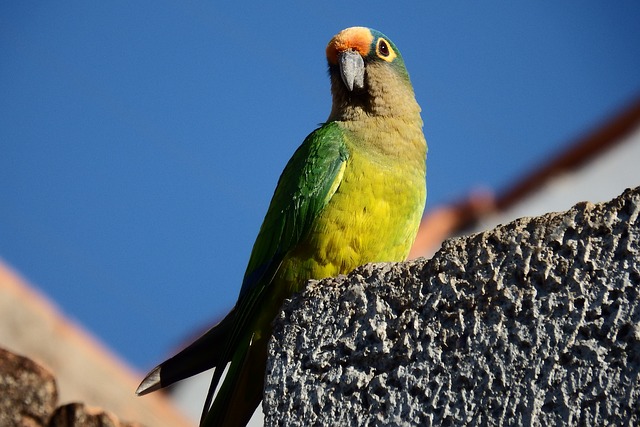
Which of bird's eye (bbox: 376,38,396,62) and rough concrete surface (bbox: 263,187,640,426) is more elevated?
bird's eye (bbox: 376,38,396,62)

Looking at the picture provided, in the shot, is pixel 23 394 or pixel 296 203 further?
pixel 296 203

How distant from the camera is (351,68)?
13.1ft

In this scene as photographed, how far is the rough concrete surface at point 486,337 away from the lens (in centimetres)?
153

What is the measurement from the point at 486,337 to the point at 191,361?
52.8 inches

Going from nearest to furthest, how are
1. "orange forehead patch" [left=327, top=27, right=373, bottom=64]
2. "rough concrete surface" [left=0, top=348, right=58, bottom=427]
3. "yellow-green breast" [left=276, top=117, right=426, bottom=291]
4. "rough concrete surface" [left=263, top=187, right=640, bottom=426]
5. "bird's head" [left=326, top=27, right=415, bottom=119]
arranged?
"rough concrete surface" [left=263, top=187, right=640, bottom=426]
"rough concrete surface" [left=0, top=348, right=58, bottom=427]
"yellow-green breast" [left=276, top=117, right=426, bottom=291]
"bird's head" [left=326, top=27, right=415, bottom=119]
"orange forehead patch" [left=327, top=27, right=373, bottom=64]

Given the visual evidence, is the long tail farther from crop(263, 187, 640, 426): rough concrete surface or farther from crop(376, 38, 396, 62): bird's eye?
crop(376, 38, 396, 62): bird's eye

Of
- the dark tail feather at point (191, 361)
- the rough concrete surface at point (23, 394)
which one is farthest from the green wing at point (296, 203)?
the rough concrete surface at point (23, 394)

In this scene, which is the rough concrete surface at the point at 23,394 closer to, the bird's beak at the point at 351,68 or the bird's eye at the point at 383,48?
the bird's beak at the point at 351,68

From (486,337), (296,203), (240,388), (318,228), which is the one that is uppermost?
(296,203)

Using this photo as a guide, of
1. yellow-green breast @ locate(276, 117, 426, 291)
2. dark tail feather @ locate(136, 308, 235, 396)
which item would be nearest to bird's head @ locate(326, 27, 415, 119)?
yellow-green breast @ locate(276, 117, 426, 291)

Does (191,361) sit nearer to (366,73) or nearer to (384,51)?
(366,73)

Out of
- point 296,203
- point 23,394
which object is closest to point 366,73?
point 296,203

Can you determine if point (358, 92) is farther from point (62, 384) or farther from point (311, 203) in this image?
point (62, 384)

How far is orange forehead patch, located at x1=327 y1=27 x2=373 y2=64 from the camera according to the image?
4.16 meters
